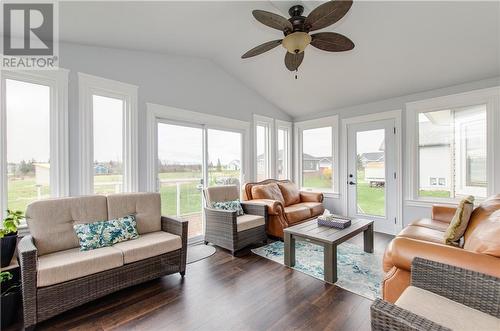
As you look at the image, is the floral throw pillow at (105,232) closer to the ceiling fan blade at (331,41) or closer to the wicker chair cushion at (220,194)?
the wicker chair cushion at (220,194)

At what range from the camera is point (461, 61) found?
313 cm

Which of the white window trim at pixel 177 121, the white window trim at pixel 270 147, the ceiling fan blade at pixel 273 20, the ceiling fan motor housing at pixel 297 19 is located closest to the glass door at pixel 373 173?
the white window trim at pixel 270 147

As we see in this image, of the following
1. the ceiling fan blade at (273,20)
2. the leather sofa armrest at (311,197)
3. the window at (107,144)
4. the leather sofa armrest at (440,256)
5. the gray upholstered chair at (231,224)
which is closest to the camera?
the leather sofa armrest at (440,256)

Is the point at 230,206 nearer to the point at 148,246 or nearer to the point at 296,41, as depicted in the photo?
the point at 148,246

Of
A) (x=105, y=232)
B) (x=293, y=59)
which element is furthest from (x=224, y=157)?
(x=105, y=232)

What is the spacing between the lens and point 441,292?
4.54 ft

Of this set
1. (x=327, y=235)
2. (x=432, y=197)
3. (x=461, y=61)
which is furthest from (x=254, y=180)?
(x=461, y=61)

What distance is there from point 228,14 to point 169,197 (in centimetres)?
263

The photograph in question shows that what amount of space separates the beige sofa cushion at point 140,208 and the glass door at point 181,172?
61 centimetres

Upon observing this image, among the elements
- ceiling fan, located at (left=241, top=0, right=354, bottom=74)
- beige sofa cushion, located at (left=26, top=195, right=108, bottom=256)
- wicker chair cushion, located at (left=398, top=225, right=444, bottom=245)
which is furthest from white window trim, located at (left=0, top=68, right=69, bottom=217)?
wicker chair cushion, located at (left=398, top=225, right=444, bottom=245)

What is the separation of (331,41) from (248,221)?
247 centimetres

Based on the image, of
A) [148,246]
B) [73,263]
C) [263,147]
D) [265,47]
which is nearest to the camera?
[73,263]

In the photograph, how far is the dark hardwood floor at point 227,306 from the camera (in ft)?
5.95

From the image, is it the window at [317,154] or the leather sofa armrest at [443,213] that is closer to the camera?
the leather sofa armrest at [443,213]
